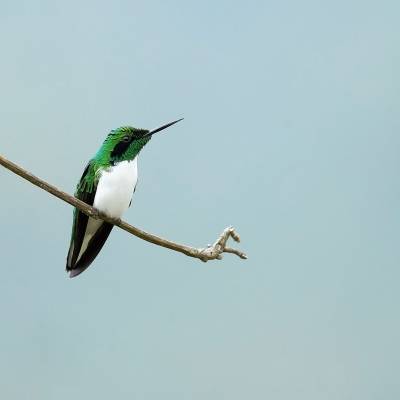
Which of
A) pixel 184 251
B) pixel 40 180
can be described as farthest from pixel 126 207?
pixel 40 180

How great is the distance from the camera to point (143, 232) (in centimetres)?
241

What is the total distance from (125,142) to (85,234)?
493mm

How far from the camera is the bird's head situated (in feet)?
8.60

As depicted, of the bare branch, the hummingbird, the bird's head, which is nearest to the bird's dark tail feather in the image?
the hummingbird

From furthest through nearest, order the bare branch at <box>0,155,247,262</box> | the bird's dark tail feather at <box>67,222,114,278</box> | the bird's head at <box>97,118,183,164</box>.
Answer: the bird's dark tail feather at <box>67,222,114,278</box>, the bird's head at <box>97,118,183,164</box>, the bare branch at <box>0,155,247,262</box>

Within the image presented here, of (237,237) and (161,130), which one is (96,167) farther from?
(237,237)

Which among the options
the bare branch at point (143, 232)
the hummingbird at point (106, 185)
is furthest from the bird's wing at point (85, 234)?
the bare branch at point (143, 232)

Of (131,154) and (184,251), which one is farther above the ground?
(131,154)

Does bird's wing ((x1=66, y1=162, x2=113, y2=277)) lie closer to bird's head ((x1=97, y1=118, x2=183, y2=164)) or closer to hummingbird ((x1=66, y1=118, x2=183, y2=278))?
hummingbird ((x1=66, y1=118, x2=183, y2=278))

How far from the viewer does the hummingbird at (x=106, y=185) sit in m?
2.64

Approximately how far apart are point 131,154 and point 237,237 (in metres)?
0.56

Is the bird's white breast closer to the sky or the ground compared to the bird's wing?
closer to the sky

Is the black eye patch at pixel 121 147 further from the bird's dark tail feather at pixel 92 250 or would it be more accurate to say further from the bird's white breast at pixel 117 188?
the bird's dark tail feather at pixel 92 250

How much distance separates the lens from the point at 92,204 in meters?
2.78
